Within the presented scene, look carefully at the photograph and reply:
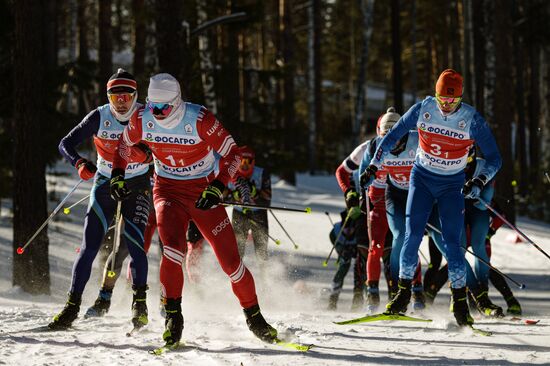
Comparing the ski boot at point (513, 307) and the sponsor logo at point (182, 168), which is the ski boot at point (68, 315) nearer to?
the sponsor logo at point (182, 168)

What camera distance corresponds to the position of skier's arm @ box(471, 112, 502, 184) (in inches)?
267

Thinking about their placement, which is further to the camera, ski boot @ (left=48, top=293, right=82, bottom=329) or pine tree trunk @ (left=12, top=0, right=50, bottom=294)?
pine tree trunk @ (left=12, top=0, right=50, bottom=294)

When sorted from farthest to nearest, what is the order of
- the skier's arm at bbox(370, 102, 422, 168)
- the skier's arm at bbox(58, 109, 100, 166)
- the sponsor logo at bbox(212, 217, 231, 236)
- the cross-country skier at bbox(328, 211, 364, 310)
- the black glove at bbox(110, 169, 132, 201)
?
the cross-country skier at bbox(328, 211, 364, 310) < the skier's arm at bbox(58, 109, 100, 166) < the skier's arm at bbox(370, 102, 422, 168) < the black glove at bbox(110, 169, 132, 201) < the sponsor logo at bbox(212, 217, 231, 236)

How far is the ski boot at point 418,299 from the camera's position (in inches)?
335

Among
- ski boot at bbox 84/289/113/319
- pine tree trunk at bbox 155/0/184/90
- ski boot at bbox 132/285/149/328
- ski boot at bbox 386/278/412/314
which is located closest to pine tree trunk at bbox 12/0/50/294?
pine tree trunk at bbox 155/0/184/90

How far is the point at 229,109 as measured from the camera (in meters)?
17.6

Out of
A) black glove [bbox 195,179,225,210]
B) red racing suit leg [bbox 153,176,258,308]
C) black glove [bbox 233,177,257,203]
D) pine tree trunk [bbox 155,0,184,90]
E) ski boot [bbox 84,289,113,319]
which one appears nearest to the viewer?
black glove [bbox 195,179,225,210]

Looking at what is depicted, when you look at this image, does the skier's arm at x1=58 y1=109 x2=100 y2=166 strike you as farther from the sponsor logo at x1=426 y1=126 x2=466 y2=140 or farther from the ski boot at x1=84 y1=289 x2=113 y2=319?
the sponsor logo at x1=426 y1=126 x2=466 y2=140

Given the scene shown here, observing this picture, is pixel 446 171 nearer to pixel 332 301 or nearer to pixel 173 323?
pixel 173 323

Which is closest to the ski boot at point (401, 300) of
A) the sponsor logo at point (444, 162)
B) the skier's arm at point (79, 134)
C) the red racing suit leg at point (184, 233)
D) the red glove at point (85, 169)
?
the sponsor logo at point (444, 162)

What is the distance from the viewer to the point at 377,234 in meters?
8.63

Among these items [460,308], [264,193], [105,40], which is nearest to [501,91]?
[264,193]

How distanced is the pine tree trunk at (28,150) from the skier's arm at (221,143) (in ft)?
15.1

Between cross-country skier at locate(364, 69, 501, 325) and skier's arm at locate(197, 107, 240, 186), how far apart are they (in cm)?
176
